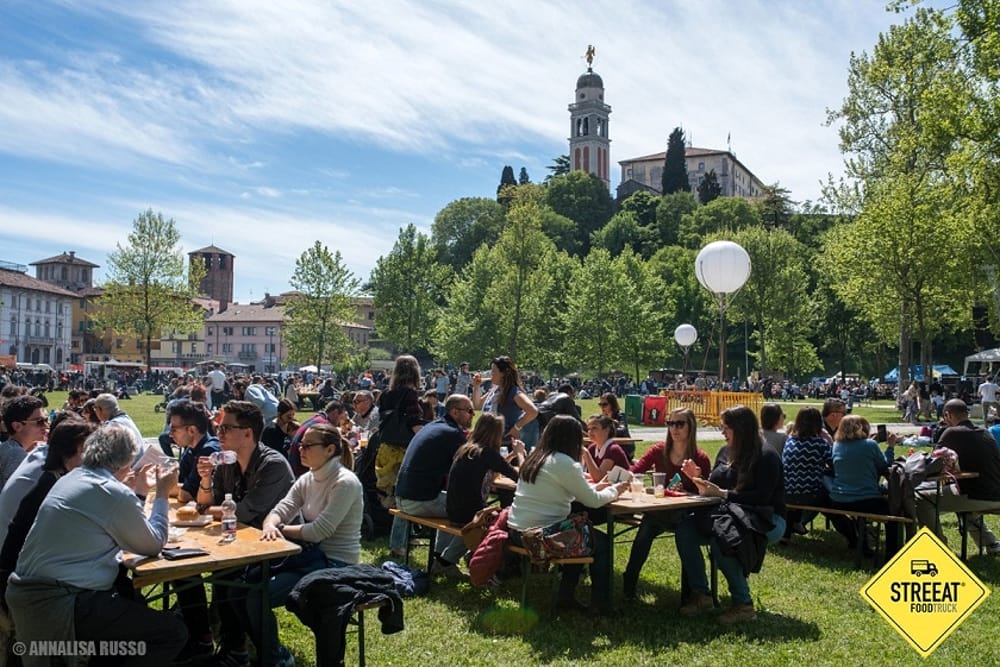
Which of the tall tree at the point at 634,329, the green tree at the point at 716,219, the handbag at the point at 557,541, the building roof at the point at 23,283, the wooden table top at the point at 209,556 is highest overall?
the green tree at the point at 716,219

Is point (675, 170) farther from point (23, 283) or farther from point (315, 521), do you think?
point (315, 521)

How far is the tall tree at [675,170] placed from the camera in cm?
9900

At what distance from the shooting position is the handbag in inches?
222

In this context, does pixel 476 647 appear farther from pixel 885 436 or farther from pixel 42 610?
pixel 885 436

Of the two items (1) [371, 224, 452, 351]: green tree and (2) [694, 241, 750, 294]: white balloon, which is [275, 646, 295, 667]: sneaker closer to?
(2) [694, 241, 750, 294]: white balloon

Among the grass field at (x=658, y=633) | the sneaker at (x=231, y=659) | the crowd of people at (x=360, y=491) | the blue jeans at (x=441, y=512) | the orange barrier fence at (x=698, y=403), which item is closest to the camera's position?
the crowd of people at (x=360, y=491)

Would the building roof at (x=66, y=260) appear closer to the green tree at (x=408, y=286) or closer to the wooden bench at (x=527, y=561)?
the green tree at (x=408, y=286)

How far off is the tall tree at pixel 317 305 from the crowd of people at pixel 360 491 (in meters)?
40.8

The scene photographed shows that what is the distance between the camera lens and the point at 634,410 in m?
24.0

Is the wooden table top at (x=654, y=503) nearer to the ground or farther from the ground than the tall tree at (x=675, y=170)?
nearer to the ground

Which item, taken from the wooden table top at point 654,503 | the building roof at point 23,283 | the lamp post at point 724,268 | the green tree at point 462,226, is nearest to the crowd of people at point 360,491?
the wooden table top at point 654,503

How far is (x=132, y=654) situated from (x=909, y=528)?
22.6 feet

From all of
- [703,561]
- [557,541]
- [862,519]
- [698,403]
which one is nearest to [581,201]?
[698,403]

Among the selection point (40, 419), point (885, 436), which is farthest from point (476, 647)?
point (885, 436)
